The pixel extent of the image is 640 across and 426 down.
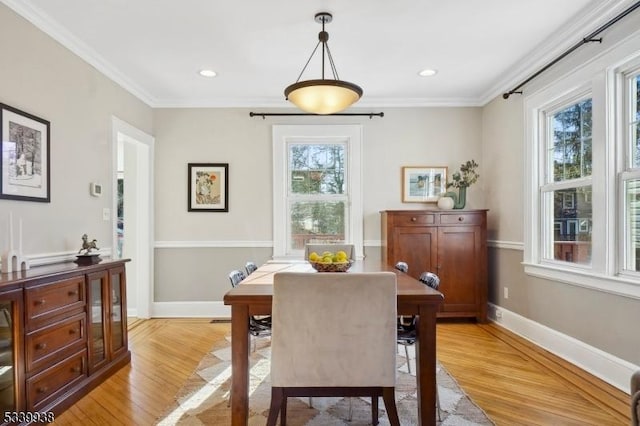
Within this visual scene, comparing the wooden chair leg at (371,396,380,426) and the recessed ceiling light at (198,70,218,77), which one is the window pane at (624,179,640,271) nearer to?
the wooden chair leg at (371,396,380,426)

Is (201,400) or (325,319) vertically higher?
(325,319)

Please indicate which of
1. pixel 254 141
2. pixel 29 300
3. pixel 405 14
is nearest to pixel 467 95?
pixel 405 14

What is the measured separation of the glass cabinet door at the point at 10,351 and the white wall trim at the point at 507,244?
385cm

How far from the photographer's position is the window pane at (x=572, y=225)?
114 inches

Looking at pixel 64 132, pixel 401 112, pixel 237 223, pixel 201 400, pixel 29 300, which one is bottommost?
pixel 201 400

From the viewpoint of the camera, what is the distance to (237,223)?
448 cm

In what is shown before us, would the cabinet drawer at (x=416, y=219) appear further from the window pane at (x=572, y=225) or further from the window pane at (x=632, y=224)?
the window pane at (x=632, y=224)

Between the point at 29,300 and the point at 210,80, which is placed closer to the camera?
the point at 29,300

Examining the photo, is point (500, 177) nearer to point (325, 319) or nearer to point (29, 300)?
point (325, 319)

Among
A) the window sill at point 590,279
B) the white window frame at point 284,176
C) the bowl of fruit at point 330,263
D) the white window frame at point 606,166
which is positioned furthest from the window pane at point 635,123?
the white window frame at point 284,176

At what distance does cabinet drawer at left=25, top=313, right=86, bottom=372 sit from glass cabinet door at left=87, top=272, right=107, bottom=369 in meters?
0.10

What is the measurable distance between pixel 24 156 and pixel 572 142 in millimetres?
3980

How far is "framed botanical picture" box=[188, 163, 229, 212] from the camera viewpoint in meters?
4.45

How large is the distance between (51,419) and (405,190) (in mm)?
3691
